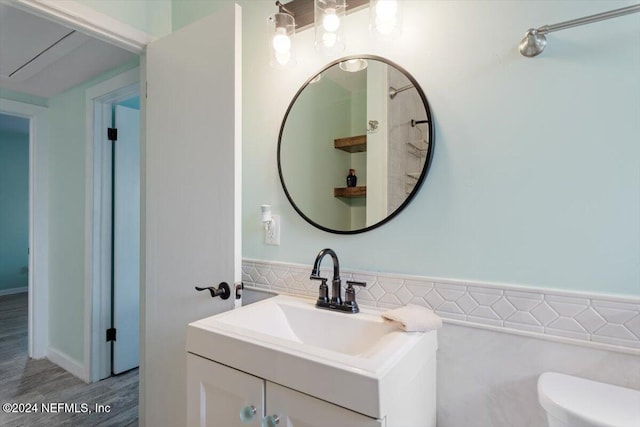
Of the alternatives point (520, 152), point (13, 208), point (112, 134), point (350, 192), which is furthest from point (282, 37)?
point (13, 208)

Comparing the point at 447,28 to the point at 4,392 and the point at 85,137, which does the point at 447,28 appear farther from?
the point at 4,392

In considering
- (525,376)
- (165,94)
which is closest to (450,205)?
(525,376)

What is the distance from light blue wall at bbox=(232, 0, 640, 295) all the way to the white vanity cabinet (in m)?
0.54

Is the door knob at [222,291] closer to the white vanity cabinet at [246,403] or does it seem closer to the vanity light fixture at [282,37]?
the white vanity cabinet at [246,403]

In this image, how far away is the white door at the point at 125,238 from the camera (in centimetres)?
249

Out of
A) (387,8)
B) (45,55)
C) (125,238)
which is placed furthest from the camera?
(125,238)

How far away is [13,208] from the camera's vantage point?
16.4 ft

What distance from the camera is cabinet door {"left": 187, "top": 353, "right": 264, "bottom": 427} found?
33.4 inches

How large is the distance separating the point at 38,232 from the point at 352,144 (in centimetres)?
300

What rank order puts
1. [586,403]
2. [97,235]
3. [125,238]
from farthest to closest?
1. [125,238]
2. [97,235]
3. [586,403]

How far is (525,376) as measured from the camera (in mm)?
936

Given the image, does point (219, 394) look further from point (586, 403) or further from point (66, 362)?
point (66, 362)

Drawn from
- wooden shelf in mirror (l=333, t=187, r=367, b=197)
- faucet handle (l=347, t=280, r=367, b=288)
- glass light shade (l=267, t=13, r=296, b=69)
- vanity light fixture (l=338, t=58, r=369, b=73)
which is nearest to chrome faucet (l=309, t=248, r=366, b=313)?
faucet handle (l=347, t=280, r=367, b=288)

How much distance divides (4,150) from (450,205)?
20.9ft
